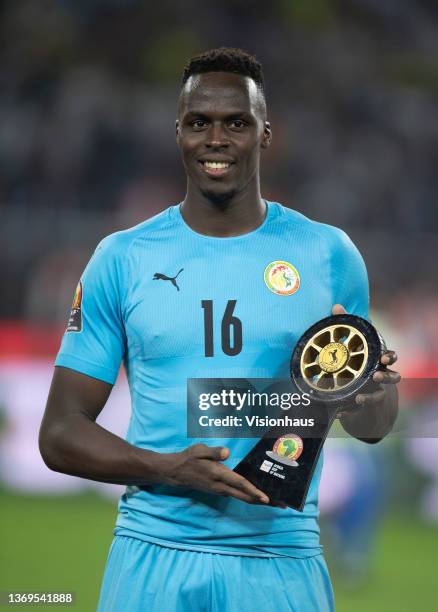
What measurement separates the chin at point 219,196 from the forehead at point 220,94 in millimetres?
193

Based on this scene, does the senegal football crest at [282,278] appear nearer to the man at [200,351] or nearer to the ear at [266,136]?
the man at [200,351]

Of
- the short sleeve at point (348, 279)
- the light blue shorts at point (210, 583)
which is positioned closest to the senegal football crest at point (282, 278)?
the short sleeve at point (348, 279)

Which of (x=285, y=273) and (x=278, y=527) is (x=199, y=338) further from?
(x=278, y=527)

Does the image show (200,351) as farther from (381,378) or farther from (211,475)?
(381,378)

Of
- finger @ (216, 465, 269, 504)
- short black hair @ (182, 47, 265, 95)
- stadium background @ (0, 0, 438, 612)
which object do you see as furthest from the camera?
stadium background @ (0, 0, 438, 612)

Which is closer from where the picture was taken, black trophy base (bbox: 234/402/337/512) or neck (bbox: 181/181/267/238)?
black trophy base (bbox: 234/402/337/512)

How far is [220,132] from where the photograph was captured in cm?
252

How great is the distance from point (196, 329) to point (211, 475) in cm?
40

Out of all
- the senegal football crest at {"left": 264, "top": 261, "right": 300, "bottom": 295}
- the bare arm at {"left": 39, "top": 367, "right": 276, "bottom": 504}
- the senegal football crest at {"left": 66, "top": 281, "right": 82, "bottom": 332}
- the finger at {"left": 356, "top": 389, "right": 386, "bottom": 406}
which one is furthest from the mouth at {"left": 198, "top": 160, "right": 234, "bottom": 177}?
the finger at {"left": 356, "top": 389, "right": 386, "bottom": 406}

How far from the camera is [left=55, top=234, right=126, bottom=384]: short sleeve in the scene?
250 centimetres

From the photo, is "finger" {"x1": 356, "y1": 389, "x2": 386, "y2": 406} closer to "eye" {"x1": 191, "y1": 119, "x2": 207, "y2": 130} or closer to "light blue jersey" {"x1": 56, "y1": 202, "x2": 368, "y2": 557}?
"light blue jersey" {"x1": 56, "y1": 202, "x2": 368, "y2": 557}

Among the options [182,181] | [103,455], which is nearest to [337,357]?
[103,455]

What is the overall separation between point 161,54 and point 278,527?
35.0 feet

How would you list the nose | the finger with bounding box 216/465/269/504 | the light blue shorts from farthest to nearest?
the nose
the light blue shorts
the finger with bounding box 216/465/269/504
